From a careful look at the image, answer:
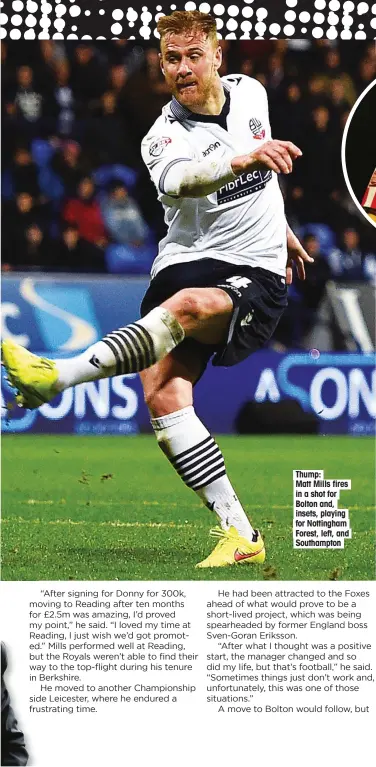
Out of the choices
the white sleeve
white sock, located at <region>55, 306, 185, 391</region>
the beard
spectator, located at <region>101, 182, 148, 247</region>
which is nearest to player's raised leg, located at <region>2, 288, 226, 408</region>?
white sock, located at <region>55, 306, 185, 391</region>

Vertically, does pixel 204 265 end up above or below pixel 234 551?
above

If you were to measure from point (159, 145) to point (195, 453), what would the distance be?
1425 mm

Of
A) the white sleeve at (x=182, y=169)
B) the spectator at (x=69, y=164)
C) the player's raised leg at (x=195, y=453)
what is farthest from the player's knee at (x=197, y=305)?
the spectator at (x=69, y=164)

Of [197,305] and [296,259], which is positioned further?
[296,259]

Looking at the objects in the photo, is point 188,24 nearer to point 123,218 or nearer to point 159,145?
point 159,145

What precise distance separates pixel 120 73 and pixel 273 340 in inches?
60.1

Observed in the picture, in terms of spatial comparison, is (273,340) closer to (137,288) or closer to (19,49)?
(137,288)

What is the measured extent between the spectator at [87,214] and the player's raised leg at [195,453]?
4.26ft

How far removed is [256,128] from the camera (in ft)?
16.7

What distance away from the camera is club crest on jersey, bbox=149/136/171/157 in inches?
195

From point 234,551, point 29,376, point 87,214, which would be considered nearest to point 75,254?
point 87,214

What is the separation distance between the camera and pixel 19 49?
201 inches
